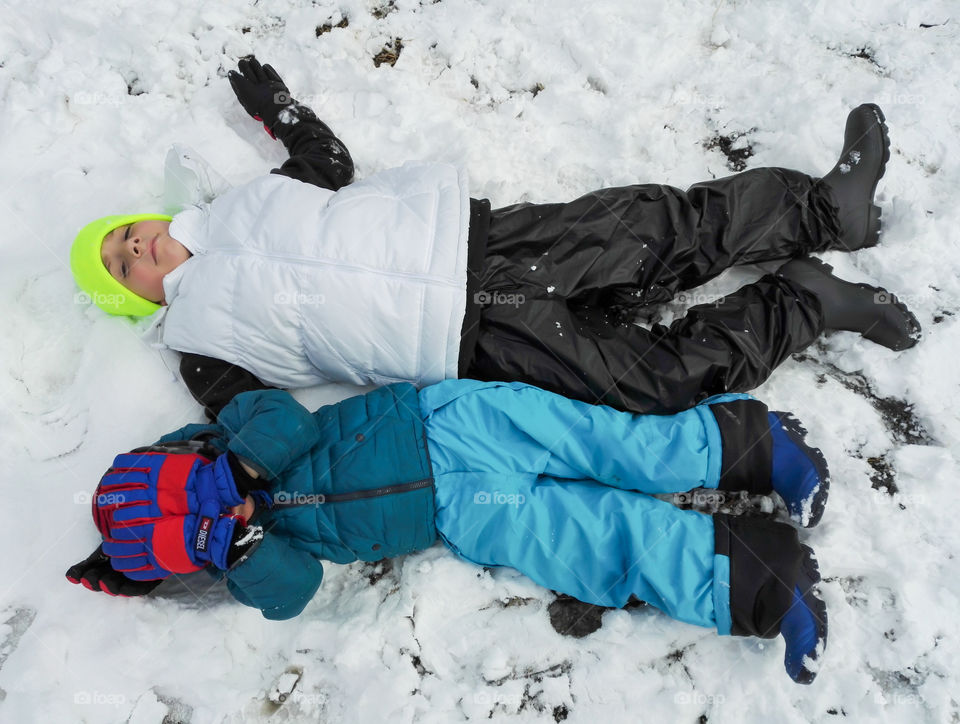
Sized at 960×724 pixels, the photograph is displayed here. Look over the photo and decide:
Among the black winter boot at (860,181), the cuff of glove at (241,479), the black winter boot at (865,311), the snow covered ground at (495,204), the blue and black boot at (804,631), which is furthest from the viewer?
the black winter boot at (860,181)

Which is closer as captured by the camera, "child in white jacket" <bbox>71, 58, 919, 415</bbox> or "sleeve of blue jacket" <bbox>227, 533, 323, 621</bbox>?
"sleeve of blue jacket" <bbox>227, 533, 323, 621</bbox>

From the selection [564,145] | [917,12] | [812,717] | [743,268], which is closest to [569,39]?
[564,145]

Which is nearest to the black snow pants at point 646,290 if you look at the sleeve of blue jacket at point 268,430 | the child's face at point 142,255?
the sleeve of blue jacket at point 268,430

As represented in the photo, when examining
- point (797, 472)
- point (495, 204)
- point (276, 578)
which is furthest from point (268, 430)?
Answer: point (797, 472)

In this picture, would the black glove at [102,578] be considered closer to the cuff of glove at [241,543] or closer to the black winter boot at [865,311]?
the cuff of glove at [241,543]

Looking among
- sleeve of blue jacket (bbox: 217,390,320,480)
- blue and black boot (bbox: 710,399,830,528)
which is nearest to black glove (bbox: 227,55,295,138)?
sleeve of blue jacket (bbox: 217,390,320,480)

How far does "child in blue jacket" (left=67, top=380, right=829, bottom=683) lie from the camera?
1.97m

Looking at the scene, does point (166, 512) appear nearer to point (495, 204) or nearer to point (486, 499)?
point (486, 499)

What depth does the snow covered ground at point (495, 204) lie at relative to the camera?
2.14 metres


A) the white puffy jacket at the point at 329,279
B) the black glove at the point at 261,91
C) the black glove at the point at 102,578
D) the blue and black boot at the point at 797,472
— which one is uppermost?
the black glove at the point at 261,91

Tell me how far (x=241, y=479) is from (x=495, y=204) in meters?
1.55

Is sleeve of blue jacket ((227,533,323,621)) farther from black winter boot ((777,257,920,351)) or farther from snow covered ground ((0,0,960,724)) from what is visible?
black winter boot ((777,257,920,351))

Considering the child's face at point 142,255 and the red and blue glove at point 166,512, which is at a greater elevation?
the child's face at point 142,255

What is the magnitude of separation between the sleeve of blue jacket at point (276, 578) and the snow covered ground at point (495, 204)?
0.23 m
